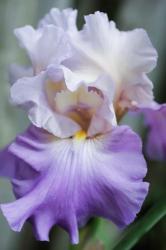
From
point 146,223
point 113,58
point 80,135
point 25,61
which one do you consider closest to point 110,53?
point 113,58

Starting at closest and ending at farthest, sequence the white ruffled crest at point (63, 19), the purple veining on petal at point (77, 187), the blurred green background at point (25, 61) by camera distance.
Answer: the purple veining on petal at point (77, 187) < the white ruffled crest at point (63, 19) < the blurred green background at point (25, 61)

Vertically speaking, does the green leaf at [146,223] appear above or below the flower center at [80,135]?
below

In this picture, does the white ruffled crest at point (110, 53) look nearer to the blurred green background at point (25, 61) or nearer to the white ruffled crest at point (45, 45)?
the white ruffled crest at point (45, 45)

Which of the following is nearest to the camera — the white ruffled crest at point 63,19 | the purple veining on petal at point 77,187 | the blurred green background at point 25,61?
the purple veining on petal at point 77,187

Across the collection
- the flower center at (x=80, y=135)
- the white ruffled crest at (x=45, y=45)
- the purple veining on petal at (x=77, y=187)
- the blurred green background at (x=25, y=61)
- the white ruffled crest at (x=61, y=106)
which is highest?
the white ruffled crest at (x=45, y=45)

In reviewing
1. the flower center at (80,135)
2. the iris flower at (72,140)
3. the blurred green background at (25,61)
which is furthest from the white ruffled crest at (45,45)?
the blurred green background at (25,61)

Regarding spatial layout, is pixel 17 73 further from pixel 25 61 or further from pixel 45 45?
pixel 25 61

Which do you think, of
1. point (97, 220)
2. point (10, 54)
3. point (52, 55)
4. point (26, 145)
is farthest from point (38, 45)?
point (10, 54)
